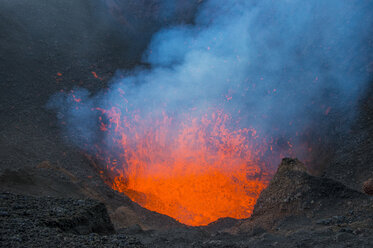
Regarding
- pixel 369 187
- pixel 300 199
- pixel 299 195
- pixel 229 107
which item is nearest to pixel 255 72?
pixel 229 107

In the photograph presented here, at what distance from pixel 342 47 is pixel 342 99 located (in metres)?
2.55

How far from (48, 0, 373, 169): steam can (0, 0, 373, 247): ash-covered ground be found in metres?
0.90

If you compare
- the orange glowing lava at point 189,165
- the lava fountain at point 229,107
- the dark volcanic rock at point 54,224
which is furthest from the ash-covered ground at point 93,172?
the orange glowing lava at point 189,165

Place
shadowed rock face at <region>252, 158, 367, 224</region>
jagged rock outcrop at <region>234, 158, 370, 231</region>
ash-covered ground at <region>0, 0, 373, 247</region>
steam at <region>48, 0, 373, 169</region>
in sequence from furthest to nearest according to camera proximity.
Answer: steam at <region>48, 0, 373, 169</region> → shadowed rock face at <region>252, 158, 367, 224</region> → jagged rock outcrop at <region>234, 158, 370, 231</region> → ash-covered ground at <region>0, 0, 373, 247</region>

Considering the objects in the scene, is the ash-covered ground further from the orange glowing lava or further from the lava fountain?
the orange glowing lava

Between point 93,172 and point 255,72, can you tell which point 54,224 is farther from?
point 255,72

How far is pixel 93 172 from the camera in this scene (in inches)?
426

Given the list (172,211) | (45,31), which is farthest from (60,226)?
(45,31)

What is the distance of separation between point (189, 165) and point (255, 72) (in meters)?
5.45

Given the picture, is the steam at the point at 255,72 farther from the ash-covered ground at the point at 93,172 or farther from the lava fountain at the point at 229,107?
the ash-covered ground at the point at 93,172

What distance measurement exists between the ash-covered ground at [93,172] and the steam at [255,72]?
0.90 m

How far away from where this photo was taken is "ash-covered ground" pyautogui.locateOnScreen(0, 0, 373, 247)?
201 inches

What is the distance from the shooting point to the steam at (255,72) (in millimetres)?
12703

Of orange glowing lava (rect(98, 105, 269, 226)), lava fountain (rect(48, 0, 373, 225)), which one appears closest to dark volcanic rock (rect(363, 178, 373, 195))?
lava fountain (rect(48, 0, 373, 225))
